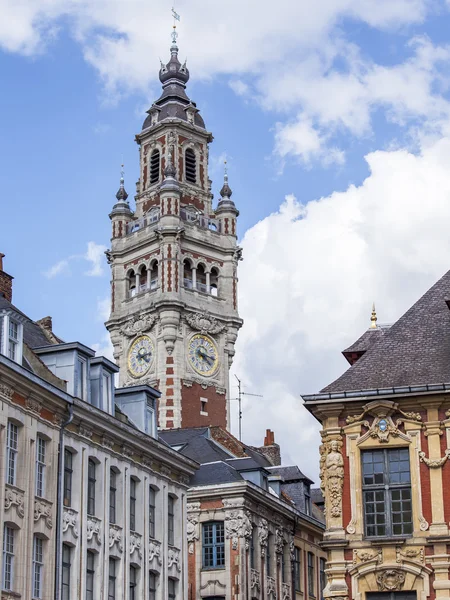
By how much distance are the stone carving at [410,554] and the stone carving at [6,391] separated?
1168cm

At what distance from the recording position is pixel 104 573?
132ft

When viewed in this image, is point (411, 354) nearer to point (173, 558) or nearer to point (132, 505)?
point (132, 505)

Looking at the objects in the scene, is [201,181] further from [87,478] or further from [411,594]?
[411,594]

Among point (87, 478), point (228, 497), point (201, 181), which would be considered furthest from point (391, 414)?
point (201, 181)

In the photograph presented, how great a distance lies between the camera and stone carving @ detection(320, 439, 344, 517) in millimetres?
34906

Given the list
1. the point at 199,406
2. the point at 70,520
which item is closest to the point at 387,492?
the point at 70,520

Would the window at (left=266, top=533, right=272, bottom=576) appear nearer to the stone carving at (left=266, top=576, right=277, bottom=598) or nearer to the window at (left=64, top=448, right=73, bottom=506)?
the stone carving at (left=266, top=576, right=277, bottom=598)

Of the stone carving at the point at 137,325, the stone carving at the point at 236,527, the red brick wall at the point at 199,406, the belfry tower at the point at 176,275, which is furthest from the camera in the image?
the stone carving at the point at 137,325

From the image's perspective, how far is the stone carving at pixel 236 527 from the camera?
175 feet

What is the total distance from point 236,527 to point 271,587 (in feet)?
14.1

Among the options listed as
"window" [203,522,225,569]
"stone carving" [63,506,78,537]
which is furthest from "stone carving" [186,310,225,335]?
"stone carving" [63,506,78,537]

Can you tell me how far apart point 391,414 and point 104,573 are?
449 inches

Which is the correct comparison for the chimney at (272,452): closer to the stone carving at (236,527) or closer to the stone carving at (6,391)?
the stone carving at (236,527)

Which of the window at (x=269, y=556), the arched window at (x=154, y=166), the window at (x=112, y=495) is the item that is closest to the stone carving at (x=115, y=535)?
the window at (x=112, y=495)
